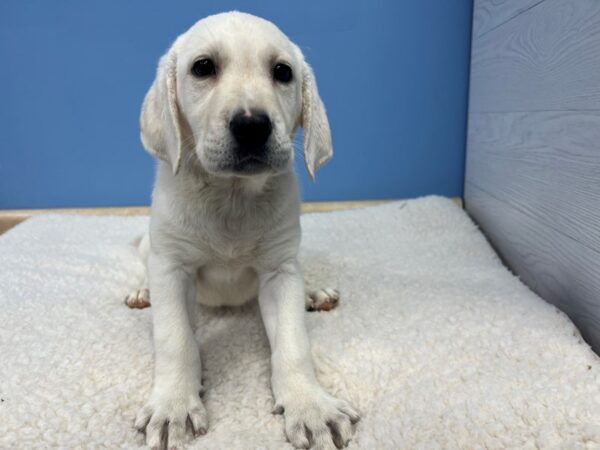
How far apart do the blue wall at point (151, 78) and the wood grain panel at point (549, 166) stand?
51cm

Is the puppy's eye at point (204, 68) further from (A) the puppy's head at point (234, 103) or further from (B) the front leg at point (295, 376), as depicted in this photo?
(B) the front leg at point (295, 376)

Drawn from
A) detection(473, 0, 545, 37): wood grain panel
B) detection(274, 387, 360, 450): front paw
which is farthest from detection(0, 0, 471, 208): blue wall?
detection(274, 387, 360, 450): front paw

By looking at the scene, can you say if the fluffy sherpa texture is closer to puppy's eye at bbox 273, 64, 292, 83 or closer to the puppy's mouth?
the puppy's mouth

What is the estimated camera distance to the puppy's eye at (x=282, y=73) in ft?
5.24

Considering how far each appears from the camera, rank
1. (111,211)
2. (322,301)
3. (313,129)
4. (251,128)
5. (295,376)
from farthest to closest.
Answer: (111,211), (322,301), (313,129), (295,376), (251,128)

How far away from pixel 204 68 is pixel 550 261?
1667 mm

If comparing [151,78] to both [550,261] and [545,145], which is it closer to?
[545,145]

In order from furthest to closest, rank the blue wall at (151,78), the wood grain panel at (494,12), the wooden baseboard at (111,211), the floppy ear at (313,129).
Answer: the wooden baseboard at (111,211), the blue wall at (151,78), the wood grain panel at (494,12), the floppy ear at (313,129)

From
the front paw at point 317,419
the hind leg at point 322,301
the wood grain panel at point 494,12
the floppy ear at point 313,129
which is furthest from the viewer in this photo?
the wood grain panel at point 494,12

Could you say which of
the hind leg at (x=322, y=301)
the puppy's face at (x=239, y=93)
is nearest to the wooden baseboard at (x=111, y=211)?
the hind leg at (x=322, y=301)

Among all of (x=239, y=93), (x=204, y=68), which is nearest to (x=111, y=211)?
(x=204, y=68)

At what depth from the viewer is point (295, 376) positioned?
1451 millimetres

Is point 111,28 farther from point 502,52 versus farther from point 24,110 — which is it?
point 502,52

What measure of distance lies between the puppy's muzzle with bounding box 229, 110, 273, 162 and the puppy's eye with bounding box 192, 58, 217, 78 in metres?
0.31
